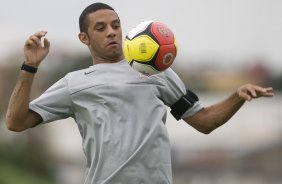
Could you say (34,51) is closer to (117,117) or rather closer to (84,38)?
(84,38)

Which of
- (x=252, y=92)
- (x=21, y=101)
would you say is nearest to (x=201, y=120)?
(x=252, y=92)

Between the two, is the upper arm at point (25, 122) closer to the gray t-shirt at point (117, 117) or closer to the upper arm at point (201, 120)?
the gray t-shirt at point (117, 117)

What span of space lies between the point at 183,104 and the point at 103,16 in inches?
42.6

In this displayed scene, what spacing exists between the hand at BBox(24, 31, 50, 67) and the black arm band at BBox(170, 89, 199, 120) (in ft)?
4.49

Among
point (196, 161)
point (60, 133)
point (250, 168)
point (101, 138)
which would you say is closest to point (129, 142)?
point (101, 138)

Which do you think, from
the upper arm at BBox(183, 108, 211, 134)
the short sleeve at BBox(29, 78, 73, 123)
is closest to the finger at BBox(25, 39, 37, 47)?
the short sleeve at BBox(29, 78, 73, 123)

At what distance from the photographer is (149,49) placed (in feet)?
34.6

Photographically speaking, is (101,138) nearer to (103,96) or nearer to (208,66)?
(103,96)

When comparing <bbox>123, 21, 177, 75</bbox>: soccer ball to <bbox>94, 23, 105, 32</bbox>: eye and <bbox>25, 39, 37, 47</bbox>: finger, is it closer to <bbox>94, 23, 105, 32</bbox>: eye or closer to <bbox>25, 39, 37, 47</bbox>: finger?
<bbox>94, 23, 105, 32</bbox>: eye

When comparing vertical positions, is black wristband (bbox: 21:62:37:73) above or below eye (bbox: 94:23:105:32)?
below

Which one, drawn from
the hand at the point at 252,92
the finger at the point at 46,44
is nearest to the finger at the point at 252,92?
the hand at the point at 252,92

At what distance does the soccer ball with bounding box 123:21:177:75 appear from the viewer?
10531 mm

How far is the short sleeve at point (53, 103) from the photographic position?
422 inches

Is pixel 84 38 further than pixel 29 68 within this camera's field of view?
Yes
